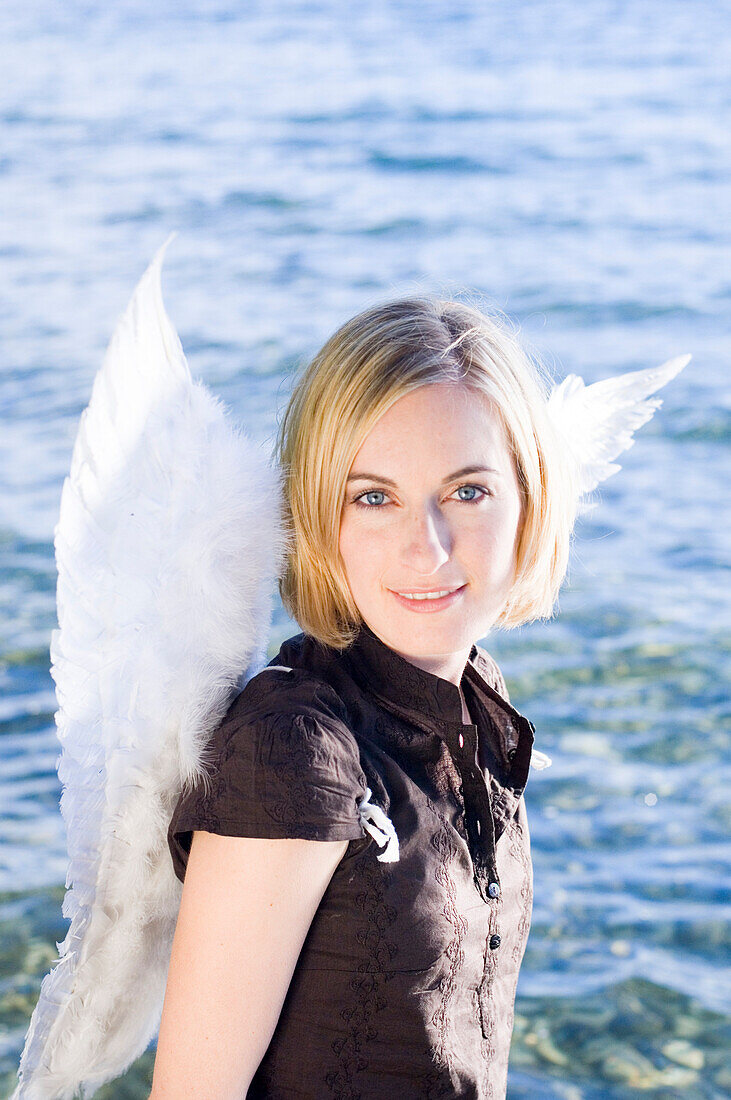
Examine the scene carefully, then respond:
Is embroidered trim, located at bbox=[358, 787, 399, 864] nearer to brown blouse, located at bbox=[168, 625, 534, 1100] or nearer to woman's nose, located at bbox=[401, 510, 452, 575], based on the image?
brown blouse, located at bbox=[168, 625, 534, 1100]

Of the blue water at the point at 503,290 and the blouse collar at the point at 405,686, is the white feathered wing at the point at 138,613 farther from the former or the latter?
the blue water at the point at 503,290

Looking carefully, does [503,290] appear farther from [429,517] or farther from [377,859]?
[377,859]

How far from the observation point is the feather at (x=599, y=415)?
7.91 ft

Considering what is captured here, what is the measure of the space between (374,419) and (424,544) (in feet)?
0.67

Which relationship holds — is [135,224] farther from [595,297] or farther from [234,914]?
[234,914]

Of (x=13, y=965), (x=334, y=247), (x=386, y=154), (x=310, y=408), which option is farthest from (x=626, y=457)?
(x=386, y=154)

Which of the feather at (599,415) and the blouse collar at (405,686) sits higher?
the feather at (599,415)

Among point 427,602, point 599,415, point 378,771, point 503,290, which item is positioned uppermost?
point 503,290

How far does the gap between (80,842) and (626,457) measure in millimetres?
5965

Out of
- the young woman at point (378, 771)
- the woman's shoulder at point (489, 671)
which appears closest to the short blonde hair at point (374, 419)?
the young woman at point (378, 771)

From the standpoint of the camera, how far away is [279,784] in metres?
1.79

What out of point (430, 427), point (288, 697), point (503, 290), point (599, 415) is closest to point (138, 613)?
point (288, 697)

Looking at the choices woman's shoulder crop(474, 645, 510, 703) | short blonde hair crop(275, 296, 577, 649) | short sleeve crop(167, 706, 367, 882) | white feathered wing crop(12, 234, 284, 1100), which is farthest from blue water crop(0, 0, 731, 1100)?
short sleeve crop(167, 706, 367, 882)

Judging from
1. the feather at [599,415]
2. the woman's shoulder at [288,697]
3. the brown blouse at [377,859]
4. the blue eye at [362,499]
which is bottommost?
the brown blouse at [377,859]
